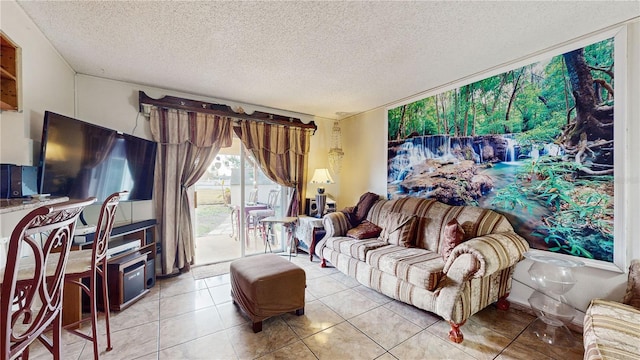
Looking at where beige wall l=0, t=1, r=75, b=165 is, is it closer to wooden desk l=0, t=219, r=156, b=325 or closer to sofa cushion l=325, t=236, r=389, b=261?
wooden desk l=0, t=219, r=156, b=325

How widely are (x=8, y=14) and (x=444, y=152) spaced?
397cm

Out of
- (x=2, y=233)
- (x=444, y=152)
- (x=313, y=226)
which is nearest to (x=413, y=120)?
(x=444, y=152)

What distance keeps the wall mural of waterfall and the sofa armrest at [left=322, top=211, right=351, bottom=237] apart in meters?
1.25

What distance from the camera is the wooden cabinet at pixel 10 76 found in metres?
1.59

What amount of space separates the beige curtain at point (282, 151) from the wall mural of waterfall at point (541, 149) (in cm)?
208

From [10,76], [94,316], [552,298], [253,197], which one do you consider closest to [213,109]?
[253,197]

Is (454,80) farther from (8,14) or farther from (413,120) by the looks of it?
(8,14)

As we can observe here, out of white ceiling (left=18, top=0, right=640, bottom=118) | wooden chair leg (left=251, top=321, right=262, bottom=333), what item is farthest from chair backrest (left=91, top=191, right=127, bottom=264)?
white ceiling (left=18, top=0, right=640, bottom=118)

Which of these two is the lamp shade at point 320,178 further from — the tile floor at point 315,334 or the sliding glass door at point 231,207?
the tile floor at point 315,334

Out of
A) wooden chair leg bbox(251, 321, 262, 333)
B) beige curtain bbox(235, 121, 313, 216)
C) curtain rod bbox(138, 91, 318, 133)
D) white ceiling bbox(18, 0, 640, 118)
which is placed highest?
white ceiling bbox(18, 0, 640, 118)

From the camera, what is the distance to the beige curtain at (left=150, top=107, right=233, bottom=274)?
307 centimetres

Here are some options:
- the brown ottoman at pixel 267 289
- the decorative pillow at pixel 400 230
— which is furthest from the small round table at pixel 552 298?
the brown ottoman at pixel 267 289

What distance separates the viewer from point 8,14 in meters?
1.58

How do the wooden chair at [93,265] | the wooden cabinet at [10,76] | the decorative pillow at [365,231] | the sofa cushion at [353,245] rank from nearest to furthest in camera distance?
the wooden chair at [93,265] < the wooden cabinet at [10,76] < the sofa cushion at [353,245] < the decorative pillow at [365,231]
